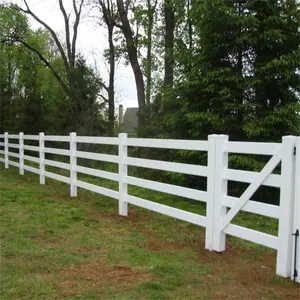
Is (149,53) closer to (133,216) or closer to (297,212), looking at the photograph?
(133,216)

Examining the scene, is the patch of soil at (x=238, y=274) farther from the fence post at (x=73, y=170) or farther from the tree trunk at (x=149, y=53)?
the tree trunk at (x=149, y=53)

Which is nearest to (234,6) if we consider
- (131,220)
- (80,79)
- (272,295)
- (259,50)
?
(259,50)

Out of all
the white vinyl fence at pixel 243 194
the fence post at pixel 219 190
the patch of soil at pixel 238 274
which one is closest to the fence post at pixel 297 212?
the white vinyl fence at pixel 243 194

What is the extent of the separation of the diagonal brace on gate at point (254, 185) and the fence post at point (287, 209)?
0.32ft

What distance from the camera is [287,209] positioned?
126 inches

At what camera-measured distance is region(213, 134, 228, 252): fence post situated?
12.9 ft

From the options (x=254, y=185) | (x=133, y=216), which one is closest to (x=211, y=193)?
(x=254, y=185)

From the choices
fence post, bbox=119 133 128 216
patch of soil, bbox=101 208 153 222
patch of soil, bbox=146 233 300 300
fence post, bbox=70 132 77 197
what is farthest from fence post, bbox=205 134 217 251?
fence post, bbox=70 132 77 197

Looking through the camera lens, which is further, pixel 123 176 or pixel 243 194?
pixel 123 176

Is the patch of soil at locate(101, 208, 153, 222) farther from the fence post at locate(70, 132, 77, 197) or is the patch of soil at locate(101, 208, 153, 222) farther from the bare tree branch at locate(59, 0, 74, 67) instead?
the bare tree branch at locate(59, 0, 74, 67)

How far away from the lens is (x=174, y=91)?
8.19m

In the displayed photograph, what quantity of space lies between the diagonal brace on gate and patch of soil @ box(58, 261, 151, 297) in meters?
1.10

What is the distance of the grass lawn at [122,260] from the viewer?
292 cm

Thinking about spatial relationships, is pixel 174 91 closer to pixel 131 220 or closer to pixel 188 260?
pixel 131 220
